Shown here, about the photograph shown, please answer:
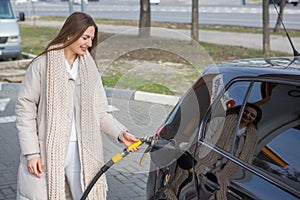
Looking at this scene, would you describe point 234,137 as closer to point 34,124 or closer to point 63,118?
point 63,118

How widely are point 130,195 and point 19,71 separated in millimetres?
8394

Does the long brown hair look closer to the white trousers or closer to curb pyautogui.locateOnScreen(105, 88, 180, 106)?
curb pyautogui.locateOnScreen(105, 88, 180, 106)

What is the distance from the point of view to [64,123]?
3129 millimetres

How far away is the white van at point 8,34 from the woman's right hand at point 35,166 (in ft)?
39.3

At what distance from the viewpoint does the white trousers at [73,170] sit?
324 centimetres

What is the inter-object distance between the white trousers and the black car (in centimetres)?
48

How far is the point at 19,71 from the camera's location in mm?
12812

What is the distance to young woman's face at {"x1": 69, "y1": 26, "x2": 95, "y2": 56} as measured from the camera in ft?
10.2

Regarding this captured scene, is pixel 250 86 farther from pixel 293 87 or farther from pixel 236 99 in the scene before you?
pixel 293 87

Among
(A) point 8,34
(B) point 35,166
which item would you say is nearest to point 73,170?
(B) point 35,166

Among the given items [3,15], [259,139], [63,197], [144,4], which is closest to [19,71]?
[3,15]

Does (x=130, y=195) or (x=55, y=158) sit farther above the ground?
(x=55, y=158)

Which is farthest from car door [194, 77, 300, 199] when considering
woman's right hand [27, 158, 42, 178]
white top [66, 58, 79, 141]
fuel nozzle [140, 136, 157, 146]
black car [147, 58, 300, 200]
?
woman's right hand [27, 158, 42, 178]

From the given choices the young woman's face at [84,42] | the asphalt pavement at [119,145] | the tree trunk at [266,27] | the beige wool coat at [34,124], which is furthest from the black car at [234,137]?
the tree trunk at [266,27]
